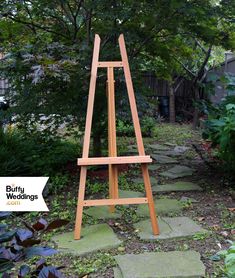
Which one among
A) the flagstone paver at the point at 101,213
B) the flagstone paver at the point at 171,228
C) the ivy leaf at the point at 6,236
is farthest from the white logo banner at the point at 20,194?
the flagstone paver at the point at 101,213

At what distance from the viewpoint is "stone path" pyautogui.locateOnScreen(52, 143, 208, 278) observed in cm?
229

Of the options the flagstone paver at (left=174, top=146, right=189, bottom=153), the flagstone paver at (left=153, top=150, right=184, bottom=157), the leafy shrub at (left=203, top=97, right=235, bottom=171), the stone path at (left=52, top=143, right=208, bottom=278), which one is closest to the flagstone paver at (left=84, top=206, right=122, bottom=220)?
the stone path at (left=52, top=143, right=208, bottom=278)

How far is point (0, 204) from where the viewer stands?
1.59 meters

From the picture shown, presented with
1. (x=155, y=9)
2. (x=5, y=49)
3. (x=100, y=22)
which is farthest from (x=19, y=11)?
(x=155, y=9)

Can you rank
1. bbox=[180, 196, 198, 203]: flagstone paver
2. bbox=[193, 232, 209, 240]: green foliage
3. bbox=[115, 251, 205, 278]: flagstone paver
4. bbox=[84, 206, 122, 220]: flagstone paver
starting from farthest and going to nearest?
bbox=[180, 196, 198, 203]: flagstone paver → bbox=[84, 206, 122, 220]: flagstone paver → bbox=[193, 232, 209, 240]: green foliage → bbox=[115, 251, 205, 278]: flagstone paver

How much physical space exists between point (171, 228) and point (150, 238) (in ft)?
0.82

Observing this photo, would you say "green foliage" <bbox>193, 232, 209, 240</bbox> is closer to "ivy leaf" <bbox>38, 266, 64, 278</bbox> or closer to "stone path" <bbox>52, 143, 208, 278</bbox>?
"stone path" <bbox>52, 143, 208, 278</bbox>

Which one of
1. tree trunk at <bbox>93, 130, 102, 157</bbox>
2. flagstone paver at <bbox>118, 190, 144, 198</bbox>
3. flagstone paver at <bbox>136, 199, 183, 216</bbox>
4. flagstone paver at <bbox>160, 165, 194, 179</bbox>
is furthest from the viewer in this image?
tree trunk at <bbox>93, 130, 102, 157</bbox>

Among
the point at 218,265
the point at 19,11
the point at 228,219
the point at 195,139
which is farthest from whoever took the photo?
the point at 195,139

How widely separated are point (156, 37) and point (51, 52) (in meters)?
1.76

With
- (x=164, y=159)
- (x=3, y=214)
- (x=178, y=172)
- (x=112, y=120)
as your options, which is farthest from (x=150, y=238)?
(x=164, y=159)

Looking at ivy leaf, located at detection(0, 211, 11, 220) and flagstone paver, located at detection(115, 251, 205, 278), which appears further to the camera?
flagstone paver, located at detection(115, 251, 205, 278)

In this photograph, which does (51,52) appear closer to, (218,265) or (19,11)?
(19,11)

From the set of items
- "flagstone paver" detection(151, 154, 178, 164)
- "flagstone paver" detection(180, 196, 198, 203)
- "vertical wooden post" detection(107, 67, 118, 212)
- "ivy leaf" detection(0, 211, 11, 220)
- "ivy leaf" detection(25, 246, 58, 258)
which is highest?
"vertical wooden post" detection(107, 67, 118, 212)
